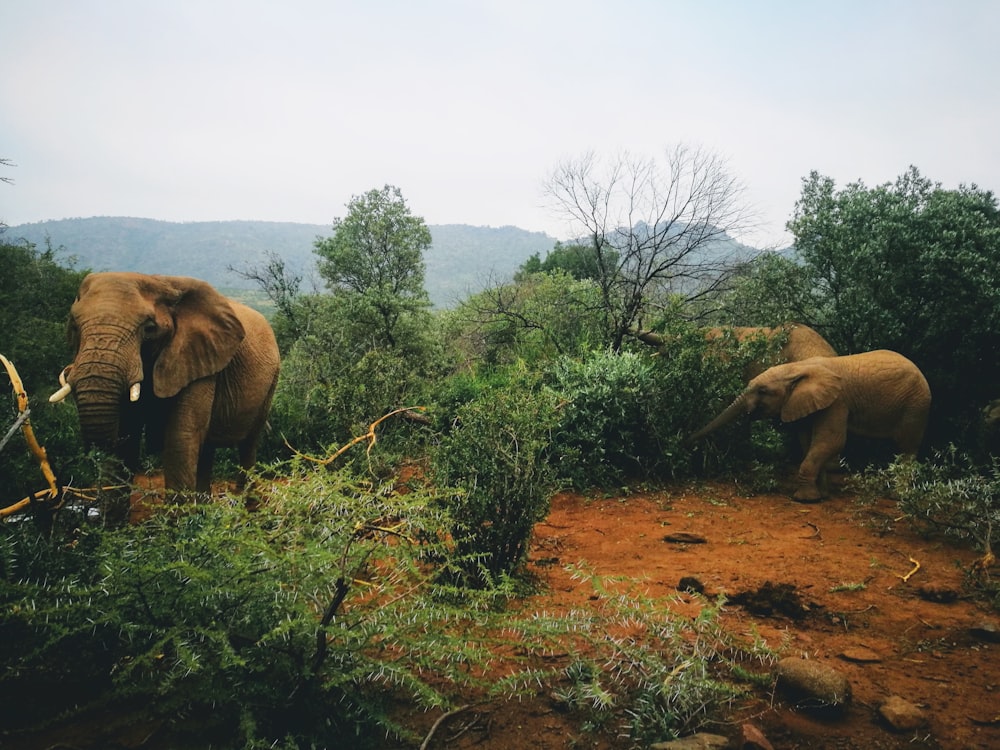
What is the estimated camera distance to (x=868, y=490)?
677 cm

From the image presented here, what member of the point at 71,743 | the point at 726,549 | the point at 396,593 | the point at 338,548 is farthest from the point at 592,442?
the point at 71,743

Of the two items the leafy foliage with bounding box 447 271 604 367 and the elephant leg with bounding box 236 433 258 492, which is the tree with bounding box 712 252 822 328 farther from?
the elephant leg with bounding box 236 433 258 492

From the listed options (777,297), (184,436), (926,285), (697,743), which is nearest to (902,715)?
(697,743)

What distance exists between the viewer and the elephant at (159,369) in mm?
4301

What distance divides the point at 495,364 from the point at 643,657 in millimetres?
12867

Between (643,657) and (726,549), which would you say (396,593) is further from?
(726,549)

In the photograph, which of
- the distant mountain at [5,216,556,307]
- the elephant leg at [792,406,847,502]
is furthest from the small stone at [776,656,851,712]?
the distant mountain at [5,216,556,307]

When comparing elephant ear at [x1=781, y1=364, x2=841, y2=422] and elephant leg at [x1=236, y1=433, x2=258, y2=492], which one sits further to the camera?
elephant ear at [x1=781, y1=364, x2=841, y2=422]

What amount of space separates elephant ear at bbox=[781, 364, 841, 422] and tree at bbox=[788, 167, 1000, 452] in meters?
2.42

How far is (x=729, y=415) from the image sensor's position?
320 inches

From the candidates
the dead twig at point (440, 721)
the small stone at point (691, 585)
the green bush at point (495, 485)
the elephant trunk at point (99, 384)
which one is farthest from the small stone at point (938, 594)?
the elephant trunk at point (99, 384)

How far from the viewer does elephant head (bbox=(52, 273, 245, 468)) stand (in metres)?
4.27

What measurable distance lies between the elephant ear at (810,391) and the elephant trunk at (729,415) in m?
0.52

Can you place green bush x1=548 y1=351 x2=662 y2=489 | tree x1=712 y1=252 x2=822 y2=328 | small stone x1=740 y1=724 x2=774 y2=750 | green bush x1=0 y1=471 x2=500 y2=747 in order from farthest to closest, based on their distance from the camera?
1. tree x1=712 y1=252 x2=822 y2=328
2. green bush x1=548 y1=351 x2=662 y2=489
3. small stone x1=740 y1=724 x2=774 y2=750
4. green bush x1=0 y1=471 x2=500 y2=747
